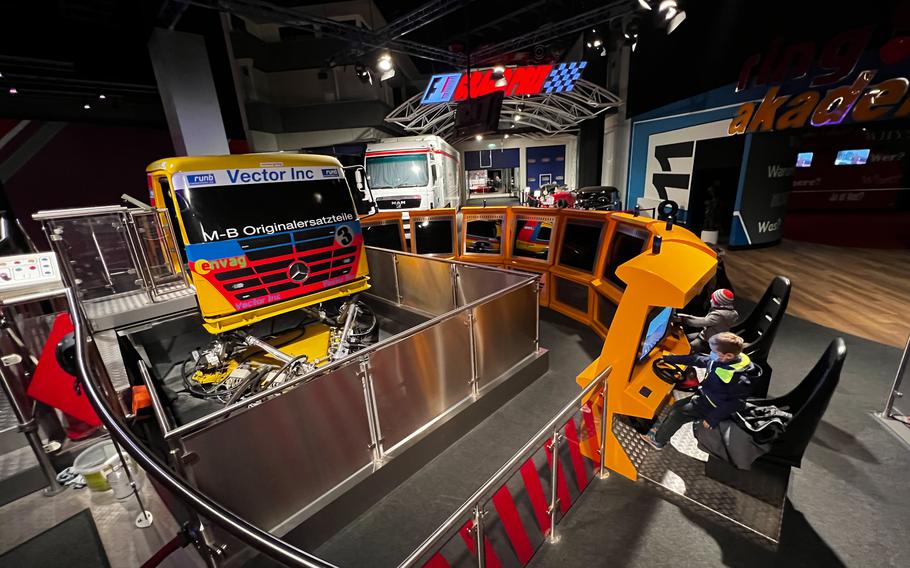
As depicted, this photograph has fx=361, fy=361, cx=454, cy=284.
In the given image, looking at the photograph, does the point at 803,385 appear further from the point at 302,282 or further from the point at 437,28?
the point at 437,28

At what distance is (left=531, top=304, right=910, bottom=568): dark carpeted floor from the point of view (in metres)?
2.38

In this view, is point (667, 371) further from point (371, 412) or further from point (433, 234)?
point (433, 234)

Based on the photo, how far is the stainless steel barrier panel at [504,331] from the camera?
3941 millimetres

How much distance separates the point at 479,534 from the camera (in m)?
1.85

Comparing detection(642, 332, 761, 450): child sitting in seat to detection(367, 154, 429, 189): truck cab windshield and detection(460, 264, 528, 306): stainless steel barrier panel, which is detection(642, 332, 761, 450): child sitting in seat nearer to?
detection(460, 264, 528, 306): stainless steel barrier panel

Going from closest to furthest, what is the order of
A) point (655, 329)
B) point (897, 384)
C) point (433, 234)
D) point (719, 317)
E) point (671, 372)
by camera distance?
point (671, 372)
point (655, 329)
point (897, 384)
point (719, 317)
point (433, 234)

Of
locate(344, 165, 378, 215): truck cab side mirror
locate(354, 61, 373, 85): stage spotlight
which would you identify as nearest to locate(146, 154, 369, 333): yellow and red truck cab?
locate(344, 165, 378, 215): truck cab side mirror

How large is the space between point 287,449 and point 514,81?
15.5 meters

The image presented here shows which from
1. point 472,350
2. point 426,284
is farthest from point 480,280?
point 472,350

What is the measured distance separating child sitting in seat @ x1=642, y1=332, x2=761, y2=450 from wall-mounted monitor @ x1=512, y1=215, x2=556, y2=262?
4.18 meters

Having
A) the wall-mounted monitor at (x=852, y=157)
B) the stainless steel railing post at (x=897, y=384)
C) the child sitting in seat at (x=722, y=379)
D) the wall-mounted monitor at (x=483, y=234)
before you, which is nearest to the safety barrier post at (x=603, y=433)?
the child sitting in seat at (x=722, y=379)

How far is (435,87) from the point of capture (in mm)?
14211

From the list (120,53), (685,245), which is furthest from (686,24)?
(120,53)

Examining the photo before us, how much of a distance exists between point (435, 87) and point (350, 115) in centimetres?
399
